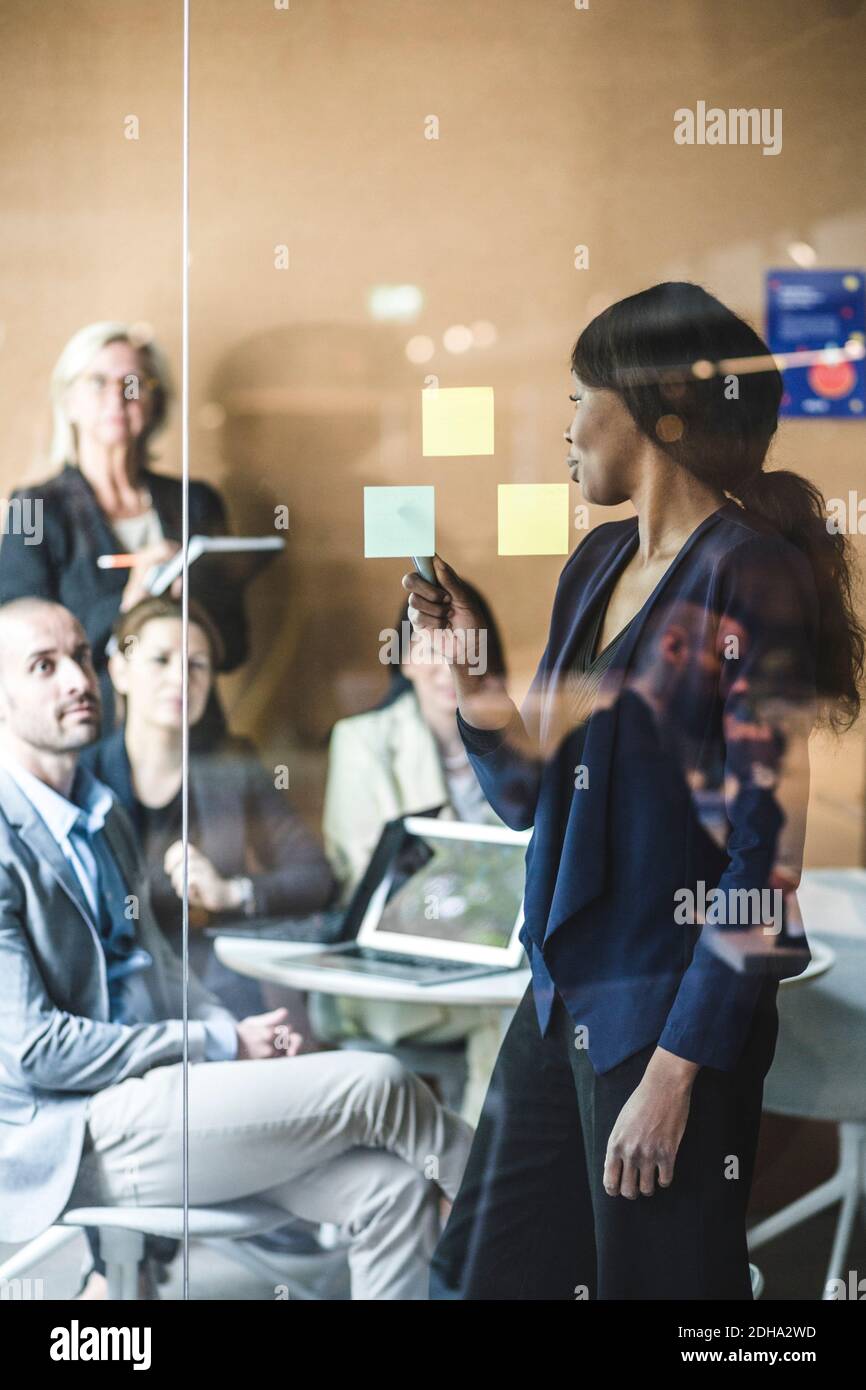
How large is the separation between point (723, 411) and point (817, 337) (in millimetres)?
211

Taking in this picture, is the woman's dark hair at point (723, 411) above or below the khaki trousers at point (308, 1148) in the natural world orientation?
above

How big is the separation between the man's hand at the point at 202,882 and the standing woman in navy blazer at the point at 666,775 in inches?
20.3

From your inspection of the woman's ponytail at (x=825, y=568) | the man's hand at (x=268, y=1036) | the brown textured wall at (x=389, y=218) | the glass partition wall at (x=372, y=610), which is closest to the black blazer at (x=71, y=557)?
the glass partition wall at (x=372, y=610)

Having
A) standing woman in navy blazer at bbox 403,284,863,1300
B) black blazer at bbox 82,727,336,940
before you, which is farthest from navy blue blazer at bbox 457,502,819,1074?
black blazer at bbox 82,727,336,940

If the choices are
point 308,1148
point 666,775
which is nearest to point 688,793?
point 666,775

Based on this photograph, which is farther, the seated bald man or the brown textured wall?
the seated bald man

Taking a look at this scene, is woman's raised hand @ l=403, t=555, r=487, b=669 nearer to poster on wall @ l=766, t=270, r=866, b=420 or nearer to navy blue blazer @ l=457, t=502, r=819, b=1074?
navy blue blazer @ l=457, t=502, r=819, b=1074

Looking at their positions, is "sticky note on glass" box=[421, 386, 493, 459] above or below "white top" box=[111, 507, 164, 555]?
above

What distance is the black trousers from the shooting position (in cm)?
230

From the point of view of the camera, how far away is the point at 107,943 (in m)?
2.47

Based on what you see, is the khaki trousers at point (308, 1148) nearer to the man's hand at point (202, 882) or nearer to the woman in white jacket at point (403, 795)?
the woman in white jacket at point (403, 795)

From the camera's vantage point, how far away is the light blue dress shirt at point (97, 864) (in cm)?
246

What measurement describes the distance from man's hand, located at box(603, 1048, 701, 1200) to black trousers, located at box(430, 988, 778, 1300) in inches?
0.6
